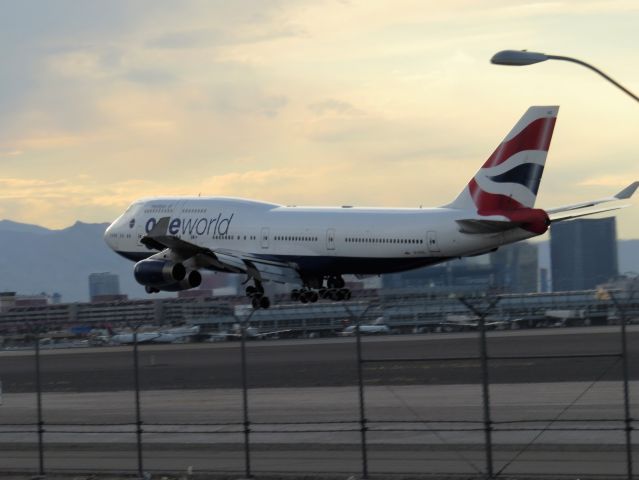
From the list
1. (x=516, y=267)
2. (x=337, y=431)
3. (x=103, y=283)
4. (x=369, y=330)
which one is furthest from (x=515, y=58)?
(x=103, y=283)

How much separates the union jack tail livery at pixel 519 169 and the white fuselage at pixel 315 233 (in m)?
1.22

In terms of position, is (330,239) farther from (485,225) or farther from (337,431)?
(337,431)

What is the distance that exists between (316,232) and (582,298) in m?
29.5

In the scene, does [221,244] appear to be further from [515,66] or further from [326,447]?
[515,66]

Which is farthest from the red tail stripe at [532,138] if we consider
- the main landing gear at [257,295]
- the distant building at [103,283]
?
the distant building at [103,283]

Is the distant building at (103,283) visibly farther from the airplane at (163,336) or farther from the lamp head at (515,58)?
the lamp head at (515,58)

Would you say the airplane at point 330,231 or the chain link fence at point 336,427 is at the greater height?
the airplane at point 330,231

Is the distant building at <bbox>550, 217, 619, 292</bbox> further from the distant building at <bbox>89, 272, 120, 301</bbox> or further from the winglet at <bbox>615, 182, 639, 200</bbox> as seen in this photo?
the winglet at <bbox>615, 182, 639, 200</bbox>

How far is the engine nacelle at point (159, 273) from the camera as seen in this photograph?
62562mm

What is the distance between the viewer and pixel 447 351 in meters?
55.9

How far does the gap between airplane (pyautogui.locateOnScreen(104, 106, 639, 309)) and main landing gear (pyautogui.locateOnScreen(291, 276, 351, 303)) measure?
5 cm

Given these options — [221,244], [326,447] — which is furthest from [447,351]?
[326,447]

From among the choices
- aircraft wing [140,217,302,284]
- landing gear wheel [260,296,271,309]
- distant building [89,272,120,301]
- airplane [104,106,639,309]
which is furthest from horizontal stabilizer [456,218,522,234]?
distant building [89,272,120,301]

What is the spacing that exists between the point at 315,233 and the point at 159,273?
7.85 meters
